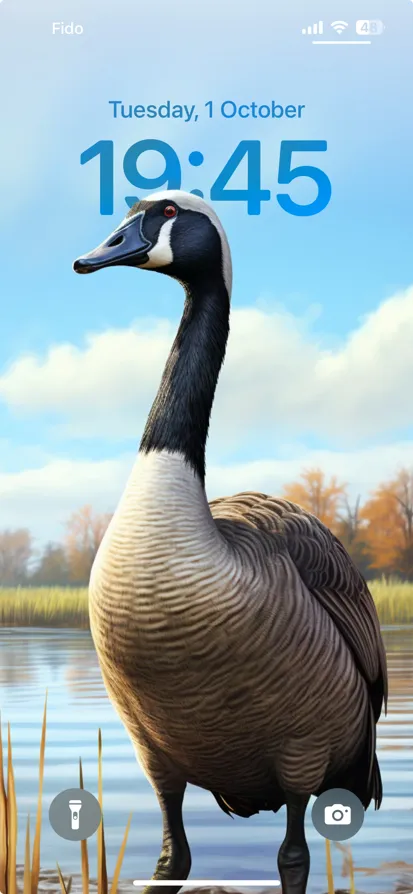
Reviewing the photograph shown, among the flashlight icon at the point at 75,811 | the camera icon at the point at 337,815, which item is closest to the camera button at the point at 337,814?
the camera icon at the point at 337,815

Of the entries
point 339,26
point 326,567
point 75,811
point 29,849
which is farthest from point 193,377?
point 29,849

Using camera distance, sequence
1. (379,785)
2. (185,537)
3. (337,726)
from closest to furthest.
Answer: (185,537) → (337,726) → (379,785)

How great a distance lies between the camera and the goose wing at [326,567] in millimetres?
2820

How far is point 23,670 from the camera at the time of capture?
9.93 feet

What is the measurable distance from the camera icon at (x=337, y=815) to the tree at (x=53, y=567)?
1027 millimetres

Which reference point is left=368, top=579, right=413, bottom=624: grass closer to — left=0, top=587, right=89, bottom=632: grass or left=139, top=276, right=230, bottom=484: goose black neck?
left=139, top=276, right=230, bottom=484: goose black neck

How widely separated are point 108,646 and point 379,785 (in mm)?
984

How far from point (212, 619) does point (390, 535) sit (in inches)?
33.6

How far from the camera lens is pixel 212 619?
2518 millimetres

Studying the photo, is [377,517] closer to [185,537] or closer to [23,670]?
[185,537]

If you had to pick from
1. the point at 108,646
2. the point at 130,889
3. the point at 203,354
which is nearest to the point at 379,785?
the point at 130,889

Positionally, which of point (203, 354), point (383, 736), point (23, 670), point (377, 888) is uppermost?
point (203, 354)

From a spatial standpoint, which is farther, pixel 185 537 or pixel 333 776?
pixel 333 776

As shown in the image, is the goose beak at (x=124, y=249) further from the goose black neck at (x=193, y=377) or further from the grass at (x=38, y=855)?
the grass at (x=38, y=855)
